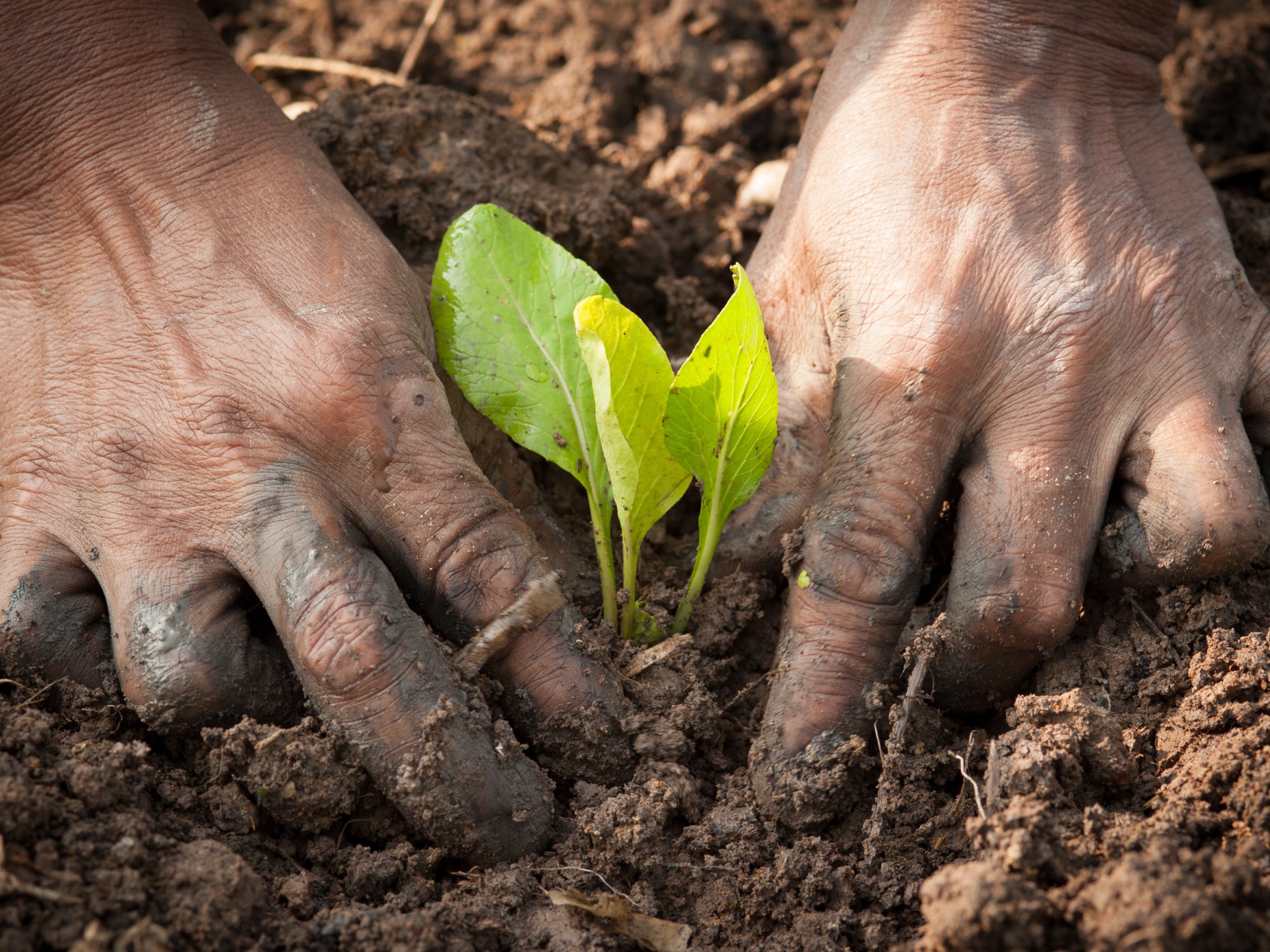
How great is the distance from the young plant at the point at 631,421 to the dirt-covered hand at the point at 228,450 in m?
0.20

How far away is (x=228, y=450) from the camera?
1602 mm

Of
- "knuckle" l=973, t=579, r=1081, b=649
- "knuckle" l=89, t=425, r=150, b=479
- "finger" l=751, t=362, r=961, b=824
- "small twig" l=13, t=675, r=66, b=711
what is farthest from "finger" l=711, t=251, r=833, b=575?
"small twig" l=13, t=675, r=66, b=711

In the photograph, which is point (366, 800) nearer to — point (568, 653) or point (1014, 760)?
point (568, 653)

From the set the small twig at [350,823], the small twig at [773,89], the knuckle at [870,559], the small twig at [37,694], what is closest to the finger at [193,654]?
the small twig at [37,694]

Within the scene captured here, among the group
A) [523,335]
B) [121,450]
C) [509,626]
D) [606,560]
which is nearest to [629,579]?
[606,560]

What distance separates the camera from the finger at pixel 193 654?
59.2 inches

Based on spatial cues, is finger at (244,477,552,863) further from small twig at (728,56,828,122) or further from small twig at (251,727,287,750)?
small twig at (728,56,828,122)

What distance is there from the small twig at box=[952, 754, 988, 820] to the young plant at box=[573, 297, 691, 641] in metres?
0.58

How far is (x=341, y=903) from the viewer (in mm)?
1386

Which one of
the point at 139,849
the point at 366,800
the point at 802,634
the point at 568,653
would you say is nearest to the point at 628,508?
the point at 568,653

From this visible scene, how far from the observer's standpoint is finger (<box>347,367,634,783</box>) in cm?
157

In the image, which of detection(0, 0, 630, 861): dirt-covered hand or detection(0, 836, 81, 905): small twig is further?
detection(0, 0, 630, 861): dirt-covered hand

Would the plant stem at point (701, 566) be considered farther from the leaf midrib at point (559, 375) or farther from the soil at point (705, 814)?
the leaf midrib at point (559, 375)

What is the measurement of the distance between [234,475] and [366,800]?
1.98 ft
